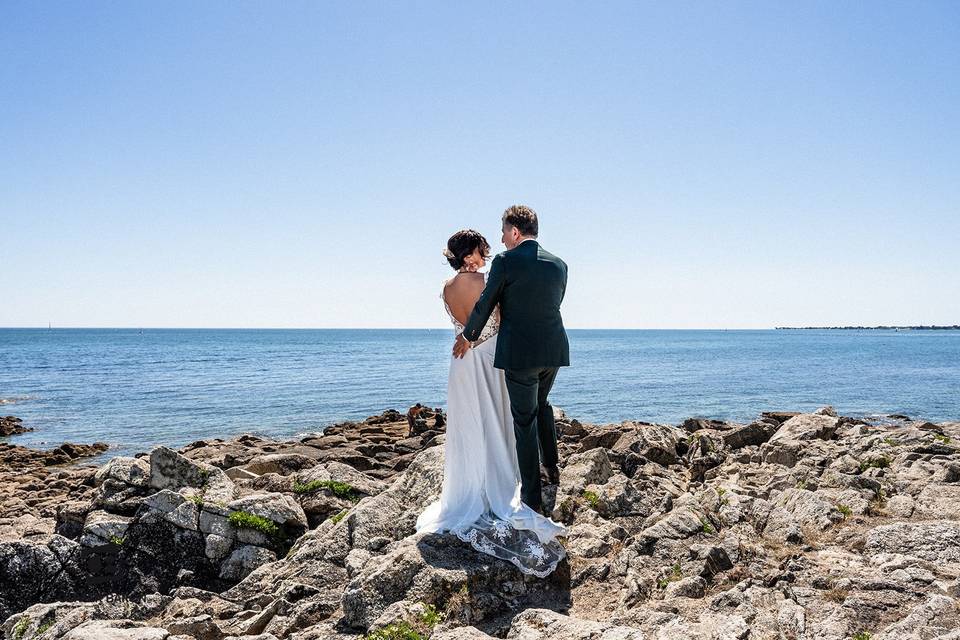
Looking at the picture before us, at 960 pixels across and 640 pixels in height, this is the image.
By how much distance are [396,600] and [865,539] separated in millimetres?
4401

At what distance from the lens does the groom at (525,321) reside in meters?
6.86

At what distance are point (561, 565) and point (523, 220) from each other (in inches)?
134

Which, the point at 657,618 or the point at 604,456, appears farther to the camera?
the point at 604,456

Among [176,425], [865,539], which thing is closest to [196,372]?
[176,425]

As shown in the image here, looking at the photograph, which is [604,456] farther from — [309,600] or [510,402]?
[309,600]

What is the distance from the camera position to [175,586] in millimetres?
7828

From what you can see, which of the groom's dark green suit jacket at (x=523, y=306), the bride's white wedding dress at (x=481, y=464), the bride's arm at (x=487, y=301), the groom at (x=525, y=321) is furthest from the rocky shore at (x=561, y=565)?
the bride's arm at (x=487, y=301)

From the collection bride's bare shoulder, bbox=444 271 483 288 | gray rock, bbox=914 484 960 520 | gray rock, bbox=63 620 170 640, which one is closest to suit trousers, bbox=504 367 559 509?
bride's bare shoulder, bbox=444 271 483 288

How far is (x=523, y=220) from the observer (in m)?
7.03

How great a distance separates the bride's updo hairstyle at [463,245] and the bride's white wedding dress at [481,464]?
21.1 inches

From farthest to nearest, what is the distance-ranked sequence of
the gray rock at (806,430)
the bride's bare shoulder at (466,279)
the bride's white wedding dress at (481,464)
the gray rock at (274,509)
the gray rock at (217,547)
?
the gray rock at (806,430) < the gray rock at (274,509) < the gray rock at (217,547) < the bride's bare shoulder at (466,279) < the bride's white wedding dress at (481,464)

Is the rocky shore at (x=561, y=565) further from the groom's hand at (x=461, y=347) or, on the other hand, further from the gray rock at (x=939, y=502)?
the groom's hand at (x=461, y=347)

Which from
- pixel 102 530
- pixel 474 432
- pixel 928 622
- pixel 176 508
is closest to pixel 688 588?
pixel 928 622

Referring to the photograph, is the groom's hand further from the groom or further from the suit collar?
the suit collar
